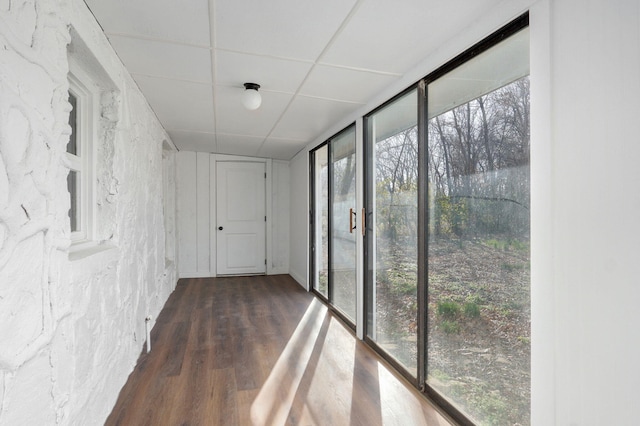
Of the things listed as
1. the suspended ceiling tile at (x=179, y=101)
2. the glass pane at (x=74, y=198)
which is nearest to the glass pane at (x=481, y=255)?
the suspended ceiling tile at (x=179, y=101)

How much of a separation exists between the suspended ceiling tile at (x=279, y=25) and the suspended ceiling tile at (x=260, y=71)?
0.31 ft

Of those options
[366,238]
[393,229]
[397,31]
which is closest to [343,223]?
[366,238]

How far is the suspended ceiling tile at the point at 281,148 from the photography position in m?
4.65

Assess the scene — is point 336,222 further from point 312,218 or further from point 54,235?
point 54,235

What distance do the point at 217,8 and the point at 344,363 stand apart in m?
2.44

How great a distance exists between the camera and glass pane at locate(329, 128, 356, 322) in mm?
3350

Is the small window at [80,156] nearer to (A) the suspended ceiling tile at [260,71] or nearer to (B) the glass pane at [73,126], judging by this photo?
(B) the glass pane at [73,126]

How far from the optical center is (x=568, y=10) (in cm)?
122

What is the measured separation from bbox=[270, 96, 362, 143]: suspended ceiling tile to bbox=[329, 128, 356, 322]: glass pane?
24 centimetres

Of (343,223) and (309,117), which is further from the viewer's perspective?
(343,223)

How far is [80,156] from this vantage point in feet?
6.09

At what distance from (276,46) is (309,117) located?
1500mm

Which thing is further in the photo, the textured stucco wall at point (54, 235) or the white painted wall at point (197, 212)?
the white painted wall at point (197, 212)

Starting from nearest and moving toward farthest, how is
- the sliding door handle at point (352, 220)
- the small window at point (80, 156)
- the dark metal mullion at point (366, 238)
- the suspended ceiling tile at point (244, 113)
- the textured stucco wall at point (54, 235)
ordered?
the textured stucco wall at point (54, 235) < the small window at point (80, 156) < the suspended ceiling tile at point (244, 113) < the dark metal mullion at point (366, 238) < the sliding door handle at point (352, 220)
